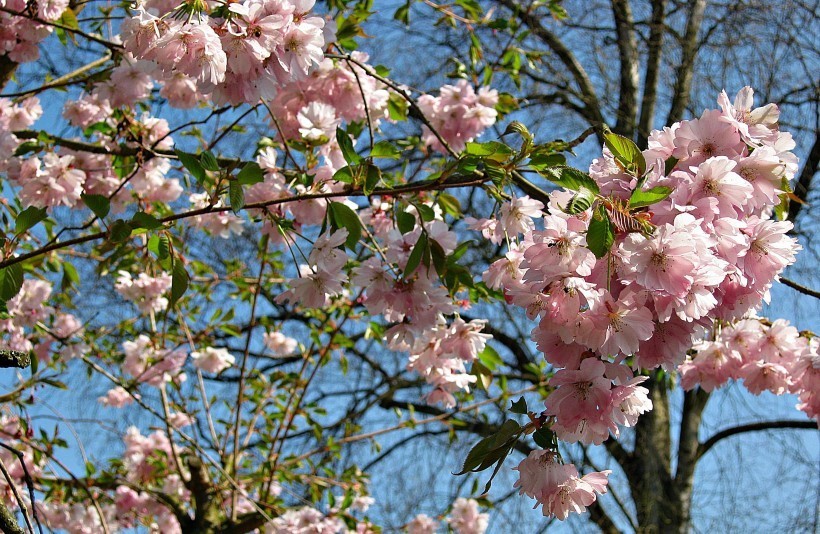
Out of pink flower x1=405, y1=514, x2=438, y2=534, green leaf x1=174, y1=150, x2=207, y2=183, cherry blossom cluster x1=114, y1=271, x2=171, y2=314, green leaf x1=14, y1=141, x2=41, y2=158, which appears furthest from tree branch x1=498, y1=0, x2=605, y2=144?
green leaf x1=174, y1=150, x2=207, y2=183

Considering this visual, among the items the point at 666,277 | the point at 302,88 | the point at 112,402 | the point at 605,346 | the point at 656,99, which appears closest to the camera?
the point at 666,277

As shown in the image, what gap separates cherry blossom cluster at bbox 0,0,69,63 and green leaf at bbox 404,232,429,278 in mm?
1270

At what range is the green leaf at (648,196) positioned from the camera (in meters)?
0.97

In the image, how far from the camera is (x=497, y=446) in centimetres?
103

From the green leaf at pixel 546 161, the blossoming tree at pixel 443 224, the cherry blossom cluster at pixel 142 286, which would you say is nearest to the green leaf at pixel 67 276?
the blossoming tree at pixel 443 224

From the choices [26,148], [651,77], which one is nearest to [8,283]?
[26,148]

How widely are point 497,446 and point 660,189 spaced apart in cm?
38

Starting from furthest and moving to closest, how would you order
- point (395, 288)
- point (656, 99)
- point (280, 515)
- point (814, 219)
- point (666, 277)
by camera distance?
point (656, 99)
point (814, 219)
point (280, 515)
point (395, 288)
point (666, 277)

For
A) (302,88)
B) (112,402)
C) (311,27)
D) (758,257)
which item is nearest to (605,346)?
(758,257)

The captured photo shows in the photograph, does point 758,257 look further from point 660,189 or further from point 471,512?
point 471,512

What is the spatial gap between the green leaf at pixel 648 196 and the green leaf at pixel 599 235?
0.05 metres

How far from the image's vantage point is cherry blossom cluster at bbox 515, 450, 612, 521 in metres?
1.14

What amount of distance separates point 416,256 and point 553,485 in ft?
1.66

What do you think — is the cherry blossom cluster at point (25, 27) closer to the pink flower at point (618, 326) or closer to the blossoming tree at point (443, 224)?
the blossoming tree at point (443, 224)
